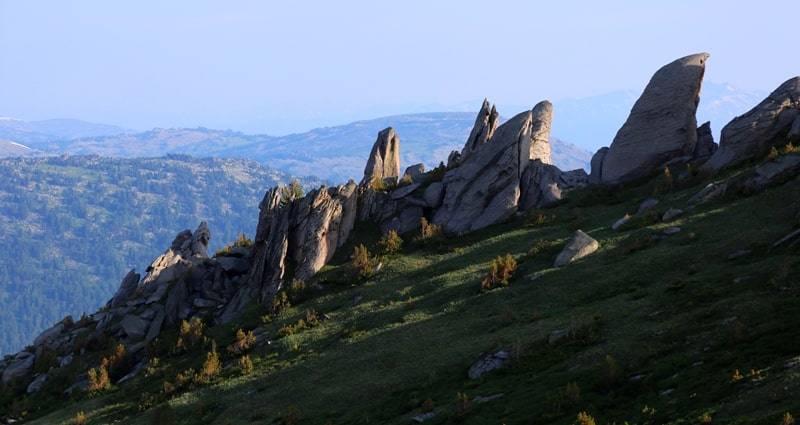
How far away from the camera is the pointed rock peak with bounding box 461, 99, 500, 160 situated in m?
78.2

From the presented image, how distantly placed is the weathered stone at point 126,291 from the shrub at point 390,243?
27880mm

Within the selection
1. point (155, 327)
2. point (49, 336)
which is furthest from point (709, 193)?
point (49, 336)

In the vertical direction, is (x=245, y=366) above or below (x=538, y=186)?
Result: below

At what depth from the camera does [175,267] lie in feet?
240

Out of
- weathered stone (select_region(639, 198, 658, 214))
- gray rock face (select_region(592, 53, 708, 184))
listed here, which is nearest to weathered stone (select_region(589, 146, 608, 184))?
gray rock face (select_region(592, 53, 708, 184))

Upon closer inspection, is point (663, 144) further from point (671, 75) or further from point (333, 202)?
point (333, 202)

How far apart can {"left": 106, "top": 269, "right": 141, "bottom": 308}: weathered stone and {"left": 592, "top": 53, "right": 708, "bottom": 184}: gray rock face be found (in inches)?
1819

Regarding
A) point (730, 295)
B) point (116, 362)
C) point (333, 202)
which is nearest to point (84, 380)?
point (116, 362)

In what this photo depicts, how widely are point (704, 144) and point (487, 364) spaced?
3954 centimetres

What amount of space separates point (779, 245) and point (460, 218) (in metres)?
27.8

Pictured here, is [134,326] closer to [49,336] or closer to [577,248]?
[49,336]

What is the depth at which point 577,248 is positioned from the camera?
49.1 m

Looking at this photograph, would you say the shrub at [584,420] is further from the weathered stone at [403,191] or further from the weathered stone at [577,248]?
the weathered stone at [403,191]

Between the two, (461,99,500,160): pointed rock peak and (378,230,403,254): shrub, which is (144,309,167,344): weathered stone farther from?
(461,99,500,160): pointed rock peak
